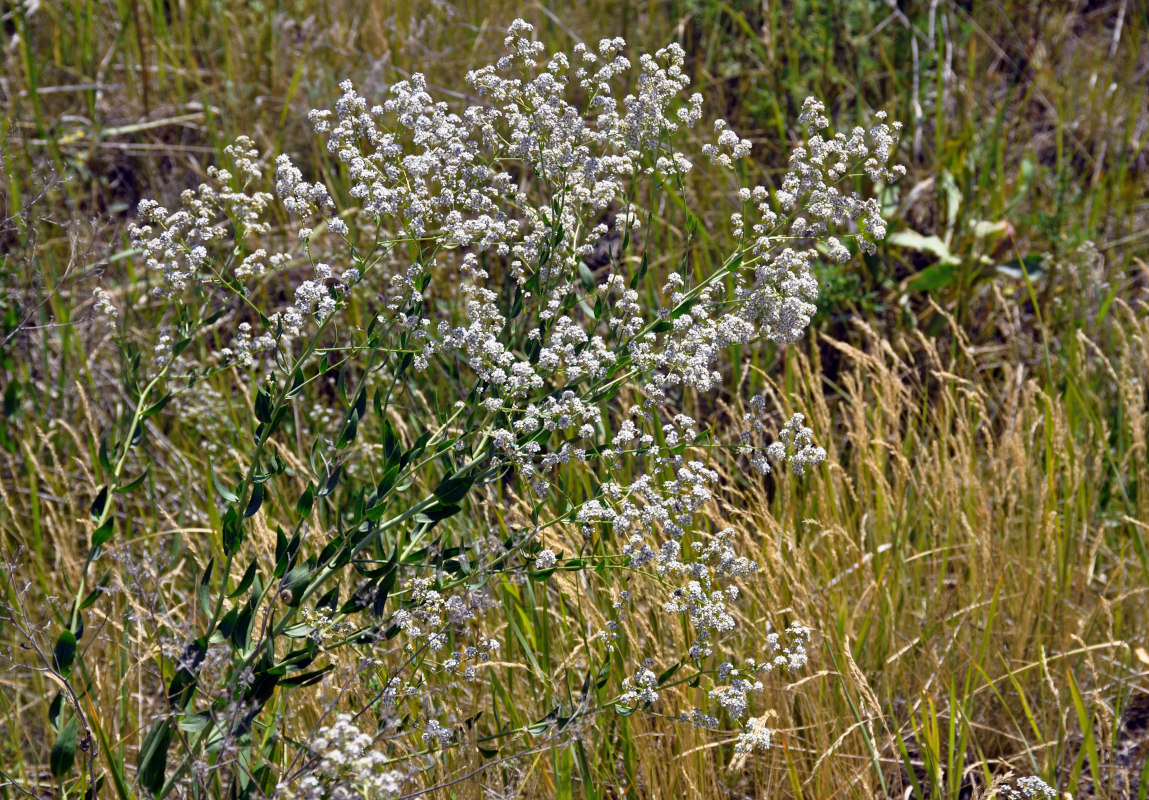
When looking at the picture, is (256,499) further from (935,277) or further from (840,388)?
(935,277)

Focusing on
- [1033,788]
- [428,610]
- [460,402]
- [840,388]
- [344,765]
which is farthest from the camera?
[840,388]

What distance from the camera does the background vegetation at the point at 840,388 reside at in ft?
7.14

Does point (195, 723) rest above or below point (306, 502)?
below

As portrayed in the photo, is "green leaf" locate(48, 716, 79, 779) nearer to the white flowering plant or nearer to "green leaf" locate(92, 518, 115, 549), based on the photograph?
the white flowering plant

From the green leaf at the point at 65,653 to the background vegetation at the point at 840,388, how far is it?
0.31 ft

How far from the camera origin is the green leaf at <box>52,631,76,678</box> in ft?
4.78

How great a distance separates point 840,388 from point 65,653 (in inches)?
101

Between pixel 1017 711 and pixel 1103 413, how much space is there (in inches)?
52.0

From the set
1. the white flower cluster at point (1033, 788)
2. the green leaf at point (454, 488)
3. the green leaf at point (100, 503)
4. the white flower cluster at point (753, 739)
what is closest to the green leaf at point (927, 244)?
the white flower cluster at point (1033, 788)

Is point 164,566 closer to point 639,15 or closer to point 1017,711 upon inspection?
point 1017,711

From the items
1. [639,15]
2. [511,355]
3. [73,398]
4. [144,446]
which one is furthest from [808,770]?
[639,15]

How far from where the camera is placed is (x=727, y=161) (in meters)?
1.58

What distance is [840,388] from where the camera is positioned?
135 inches

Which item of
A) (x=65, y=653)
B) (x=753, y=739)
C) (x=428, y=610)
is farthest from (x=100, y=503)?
(x=753, y=739)
